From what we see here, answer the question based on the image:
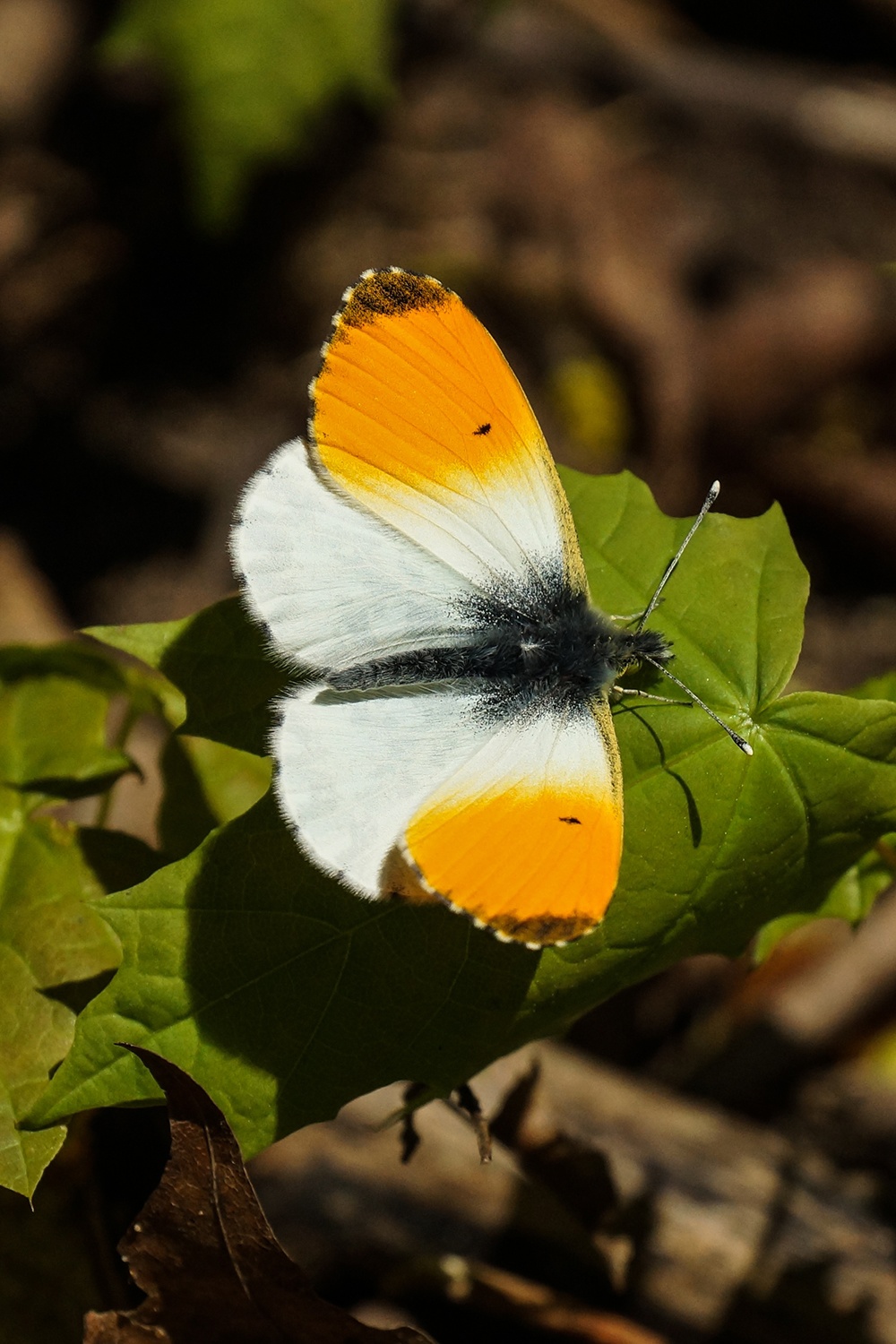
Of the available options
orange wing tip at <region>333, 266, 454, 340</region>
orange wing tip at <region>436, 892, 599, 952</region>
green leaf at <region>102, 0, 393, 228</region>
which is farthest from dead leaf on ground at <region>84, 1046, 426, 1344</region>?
green leaf at <region>102, 0, 393, 228</region>

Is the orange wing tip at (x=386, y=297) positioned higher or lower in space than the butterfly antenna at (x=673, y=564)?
higher

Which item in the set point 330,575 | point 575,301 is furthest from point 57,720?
point 575,301

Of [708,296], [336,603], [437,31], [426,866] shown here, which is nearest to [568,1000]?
[426,866]

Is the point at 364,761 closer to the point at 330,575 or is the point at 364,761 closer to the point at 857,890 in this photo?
the point at 330,575

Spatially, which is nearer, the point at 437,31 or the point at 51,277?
the point at 51,277

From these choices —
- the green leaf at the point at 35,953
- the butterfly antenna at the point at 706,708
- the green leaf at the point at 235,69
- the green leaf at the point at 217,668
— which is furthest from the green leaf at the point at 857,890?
the green leaf at the point at 235,69

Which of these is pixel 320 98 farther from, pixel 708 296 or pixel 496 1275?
pixel 496 1275

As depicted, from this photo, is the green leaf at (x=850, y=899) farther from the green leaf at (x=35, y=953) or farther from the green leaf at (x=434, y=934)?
the green leaf at (x=35, y=953)
